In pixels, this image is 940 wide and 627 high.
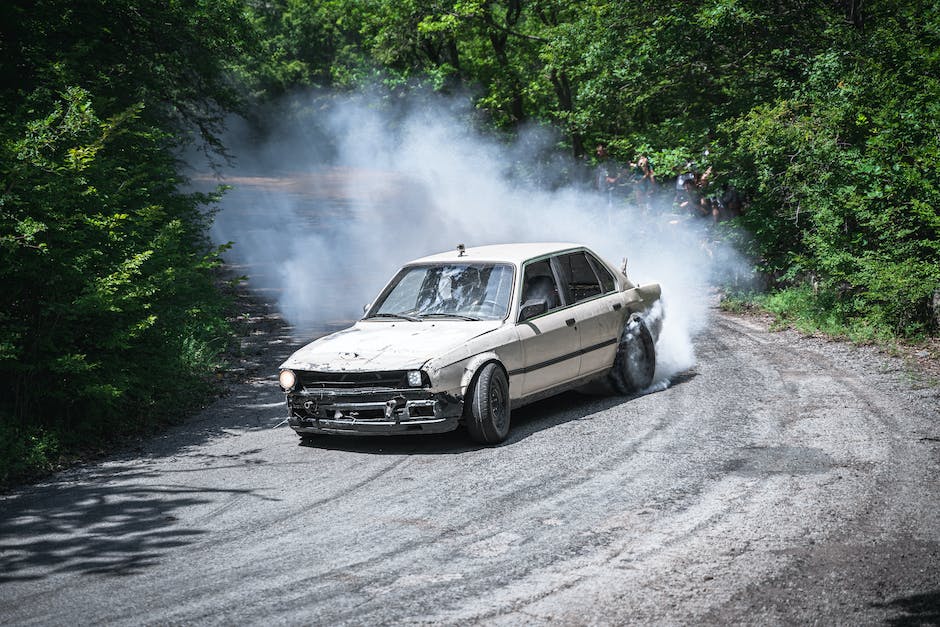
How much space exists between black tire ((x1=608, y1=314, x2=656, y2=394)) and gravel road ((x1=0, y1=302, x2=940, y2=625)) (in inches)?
14.1

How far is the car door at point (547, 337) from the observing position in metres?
8.52

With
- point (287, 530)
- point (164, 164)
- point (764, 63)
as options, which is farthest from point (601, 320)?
point (764, 63)

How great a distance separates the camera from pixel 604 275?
9977 millimetres

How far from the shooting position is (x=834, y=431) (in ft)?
26.5

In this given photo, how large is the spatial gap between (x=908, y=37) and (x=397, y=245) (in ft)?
53.7

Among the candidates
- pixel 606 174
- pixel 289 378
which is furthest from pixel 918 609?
pixel 606 174

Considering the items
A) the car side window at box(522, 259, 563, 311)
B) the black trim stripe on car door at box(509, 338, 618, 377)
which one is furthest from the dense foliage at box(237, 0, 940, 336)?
the car side window at box(522, 259, 563, 311)

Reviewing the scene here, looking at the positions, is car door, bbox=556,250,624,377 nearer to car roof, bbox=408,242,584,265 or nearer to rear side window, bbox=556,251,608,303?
rear side window, bbox=556,251,608,303

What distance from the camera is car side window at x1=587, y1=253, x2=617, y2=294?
9.91 m

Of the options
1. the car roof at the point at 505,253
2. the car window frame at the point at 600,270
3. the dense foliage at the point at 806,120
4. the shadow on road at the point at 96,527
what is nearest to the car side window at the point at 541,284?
the car roof at the point at 505,253

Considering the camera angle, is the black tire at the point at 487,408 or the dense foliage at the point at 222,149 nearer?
the black tire at the point at 487,408

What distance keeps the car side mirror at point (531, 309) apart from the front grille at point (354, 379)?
4.75 feet

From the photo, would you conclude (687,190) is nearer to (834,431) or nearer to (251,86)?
(834,431)

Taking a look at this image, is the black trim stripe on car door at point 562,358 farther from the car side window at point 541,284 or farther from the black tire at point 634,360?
the car side window at point 541,284
